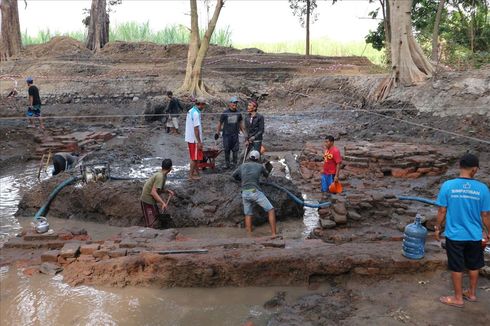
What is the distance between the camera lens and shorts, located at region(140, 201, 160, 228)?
6.60 metres

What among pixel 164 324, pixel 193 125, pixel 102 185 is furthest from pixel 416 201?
pixel 102 185

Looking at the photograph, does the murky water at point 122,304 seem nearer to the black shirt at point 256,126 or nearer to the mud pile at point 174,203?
the mud pile at point 174,203

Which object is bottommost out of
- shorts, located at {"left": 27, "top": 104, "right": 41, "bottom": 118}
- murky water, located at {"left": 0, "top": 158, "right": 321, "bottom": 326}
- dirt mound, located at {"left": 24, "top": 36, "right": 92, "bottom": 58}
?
murky water, located at {"left": 0, "top": 158, "right": 321, "bottom": 326}

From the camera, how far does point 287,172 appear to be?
10.1m

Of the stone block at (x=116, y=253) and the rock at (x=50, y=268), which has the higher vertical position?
the stone block at (x=116, y=253)

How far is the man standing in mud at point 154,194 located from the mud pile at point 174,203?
441 millimetres

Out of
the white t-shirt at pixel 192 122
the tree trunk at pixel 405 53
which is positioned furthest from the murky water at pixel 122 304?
the tree trunk at pixel 405 53

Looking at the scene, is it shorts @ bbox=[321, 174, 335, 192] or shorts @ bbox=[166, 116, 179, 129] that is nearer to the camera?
shorts @ bbox=[321, 174, 335, 192]

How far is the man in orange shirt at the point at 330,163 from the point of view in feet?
24.3

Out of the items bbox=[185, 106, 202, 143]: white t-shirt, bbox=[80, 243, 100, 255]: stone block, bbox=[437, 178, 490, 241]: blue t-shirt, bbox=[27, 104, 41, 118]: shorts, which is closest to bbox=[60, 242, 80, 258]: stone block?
bbox=[80, 243, 100, 255]: stone block

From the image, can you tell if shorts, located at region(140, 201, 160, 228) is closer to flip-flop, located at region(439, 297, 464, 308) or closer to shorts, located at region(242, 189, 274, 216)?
shorts, located at region(242, 189, 274, 216)

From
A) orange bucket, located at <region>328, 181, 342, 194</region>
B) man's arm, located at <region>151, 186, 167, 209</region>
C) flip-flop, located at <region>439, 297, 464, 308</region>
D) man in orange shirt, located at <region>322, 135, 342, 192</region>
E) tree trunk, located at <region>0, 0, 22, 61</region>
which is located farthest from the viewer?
tree trunk, located at <region>0, 0, 22, 61</region>

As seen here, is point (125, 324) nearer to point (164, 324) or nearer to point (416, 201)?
point (164, 324)

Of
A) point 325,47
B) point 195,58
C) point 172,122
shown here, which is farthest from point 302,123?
point 325,47
